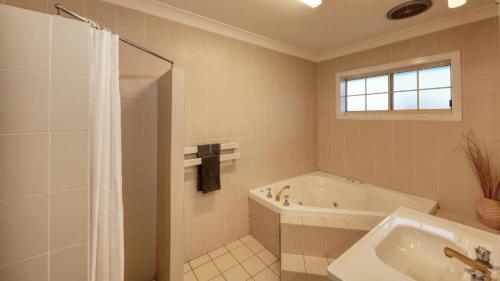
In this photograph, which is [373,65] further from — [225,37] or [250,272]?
[250,272]

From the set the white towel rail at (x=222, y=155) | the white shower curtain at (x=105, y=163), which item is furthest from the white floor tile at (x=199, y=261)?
the white shower curtain at (x=105, y=163)

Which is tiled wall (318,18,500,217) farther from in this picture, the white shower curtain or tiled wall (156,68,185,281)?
the white shower curtain

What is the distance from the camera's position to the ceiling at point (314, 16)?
5.60 feet

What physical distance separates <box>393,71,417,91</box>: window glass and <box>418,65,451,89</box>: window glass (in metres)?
0.05

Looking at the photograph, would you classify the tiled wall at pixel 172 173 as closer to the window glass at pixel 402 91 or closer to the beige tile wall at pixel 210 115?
the beige tile wall at pixel 210 115

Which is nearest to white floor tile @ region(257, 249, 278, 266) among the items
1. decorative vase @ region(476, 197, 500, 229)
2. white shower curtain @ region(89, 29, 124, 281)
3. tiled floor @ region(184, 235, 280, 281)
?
tiled floor @ region(184, 235, 280, 281)

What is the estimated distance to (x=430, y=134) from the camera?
2.08 meters

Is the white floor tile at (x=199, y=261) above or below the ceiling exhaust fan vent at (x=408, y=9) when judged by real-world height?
below

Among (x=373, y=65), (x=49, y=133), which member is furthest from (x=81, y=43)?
(x=373, y=65)

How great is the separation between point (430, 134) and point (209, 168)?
2.21 m

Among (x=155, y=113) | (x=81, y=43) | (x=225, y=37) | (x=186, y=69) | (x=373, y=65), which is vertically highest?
(x=225, y=37)

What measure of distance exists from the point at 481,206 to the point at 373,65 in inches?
65.6

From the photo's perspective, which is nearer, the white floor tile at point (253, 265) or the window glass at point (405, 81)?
the white floor tile at point (253, 265)

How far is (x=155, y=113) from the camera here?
1708 mm
